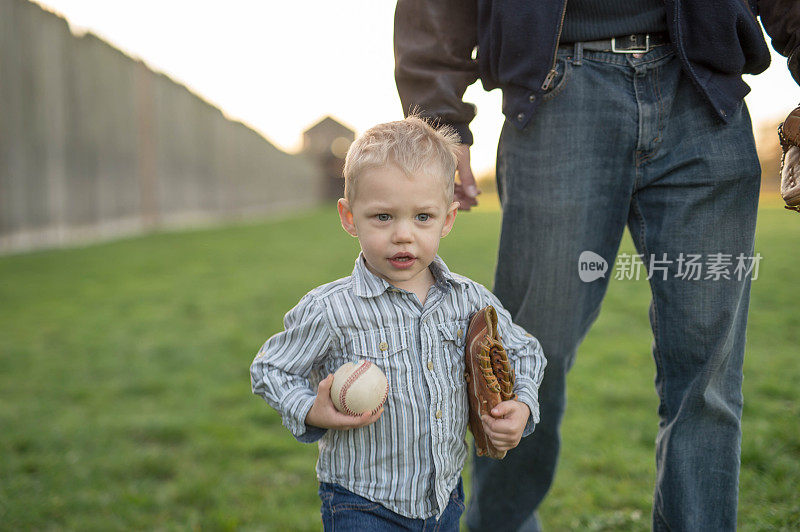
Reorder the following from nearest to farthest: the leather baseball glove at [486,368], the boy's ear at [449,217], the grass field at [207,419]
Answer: the leather baseball glove at [486,368] → the boy's ear at [449,217] → the grass field at [207,419]

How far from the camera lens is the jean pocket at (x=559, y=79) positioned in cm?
185

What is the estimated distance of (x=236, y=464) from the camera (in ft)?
10.3

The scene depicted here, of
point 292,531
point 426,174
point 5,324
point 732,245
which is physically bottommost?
point 292,531

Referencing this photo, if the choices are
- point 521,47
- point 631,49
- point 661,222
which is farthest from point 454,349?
point 631,49

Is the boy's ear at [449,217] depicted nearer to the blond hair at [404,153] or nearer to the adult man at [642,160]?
the blond hair at [404,153]

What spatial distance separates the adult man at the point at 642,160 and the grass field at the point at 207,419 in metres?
0.86

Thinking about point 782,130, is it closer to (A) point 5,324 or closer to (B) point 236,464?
(B) point 236,464

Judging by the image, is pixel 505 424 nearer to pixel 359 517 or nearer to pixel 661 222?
pixel 359 517

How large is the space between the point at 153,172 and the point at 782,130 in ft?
48.0

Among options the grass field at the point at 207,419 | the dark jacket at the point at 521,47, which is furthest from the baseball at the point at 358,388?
the grass field at the point at 207,419

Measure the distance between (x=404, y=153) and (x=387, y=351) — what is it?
1.57 feet

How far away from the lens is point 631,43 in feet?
5.97

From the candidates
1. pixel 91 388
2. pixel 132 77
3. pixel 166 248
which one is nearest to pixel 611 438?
pixel 91 388

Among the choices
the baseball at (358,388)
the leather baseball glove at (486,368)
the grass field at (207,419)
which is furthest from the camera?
the grass field at (207,419)
